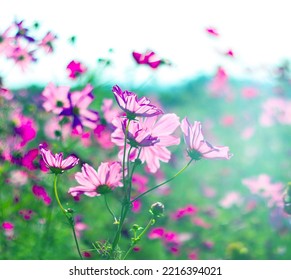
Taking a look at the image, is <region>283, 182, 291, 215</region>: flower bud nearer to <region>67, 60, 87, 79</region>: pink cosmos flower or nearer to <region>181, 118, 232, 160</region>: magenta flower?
<region>181, 118, 232, 160</region>: magenta flower

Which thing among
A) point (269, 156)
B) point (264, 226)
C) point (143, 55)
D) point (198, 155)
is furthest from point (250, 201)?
point (198, 155)

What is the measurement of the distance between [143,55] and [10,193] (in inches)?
39.9

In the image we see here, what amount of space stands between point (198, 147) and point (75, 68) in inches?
24.2

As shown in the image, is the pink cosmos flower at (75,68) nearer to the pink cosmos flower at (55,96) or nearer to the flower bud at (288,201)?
the pink cosmos flower at (55,96)

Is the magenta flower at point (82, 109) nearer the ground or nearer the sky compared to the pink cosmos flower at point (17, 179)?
nearer the sky

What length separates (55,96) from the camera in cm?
138

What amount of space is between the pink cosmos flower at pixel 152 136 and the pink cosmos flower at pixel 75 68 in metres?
0.44

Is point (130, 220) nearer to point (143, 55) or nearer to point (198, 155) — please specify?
point (143, 55)

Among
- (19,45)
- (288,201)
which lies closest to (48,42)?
(19,45)

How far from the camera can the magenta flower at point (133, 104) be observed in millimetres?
910

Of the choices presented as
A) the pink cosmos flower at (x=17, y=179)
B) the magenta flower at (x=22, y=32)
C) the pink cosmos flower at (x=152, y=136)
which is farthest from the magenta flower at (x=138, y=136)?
the pink cosmos flower at (x=17, y=179)

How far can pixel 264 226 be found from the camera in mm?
2697

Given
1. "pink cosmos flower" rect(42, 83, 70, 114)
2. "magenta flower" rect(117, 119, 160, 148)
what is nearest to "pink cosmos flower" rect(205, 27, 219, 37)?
"pink cosmos flower" rect(42, 83, 70, 114)

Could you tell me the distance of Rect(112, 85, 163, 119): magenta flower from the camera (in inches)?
35.8
